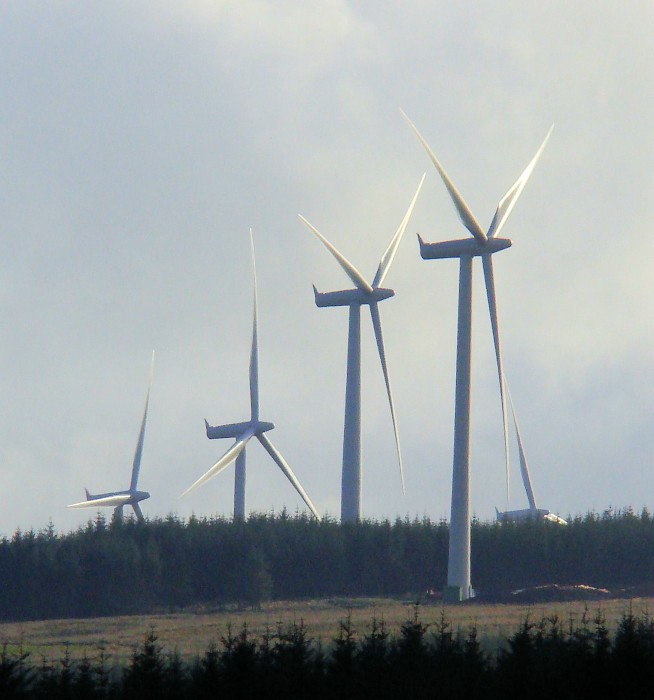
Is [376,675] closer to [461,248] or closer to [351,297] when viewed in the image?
[461,248]

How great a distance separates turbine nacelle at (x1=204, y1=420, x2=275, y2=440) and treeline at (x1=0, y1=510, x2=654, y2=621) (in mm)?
7747

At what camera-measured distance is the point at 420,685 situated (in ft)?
167

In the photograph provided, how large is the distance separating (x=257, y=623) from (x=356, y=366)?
27542 millimetres

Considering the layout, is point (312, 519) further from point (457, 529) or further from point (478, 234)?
point (478, 234)

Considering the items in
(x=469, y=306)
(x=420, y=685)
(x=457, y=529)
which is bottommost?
(x=420, y=685)

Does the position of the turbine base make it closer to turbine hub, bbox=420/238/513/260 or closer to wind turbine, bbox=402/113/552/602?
wind turbine, bbox=402/113/552/602

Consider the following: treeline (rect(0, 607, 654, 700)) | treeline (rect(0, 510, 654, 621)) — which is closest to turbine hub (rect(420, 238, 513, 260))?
treeline (rect(0, 510, 654, 621))

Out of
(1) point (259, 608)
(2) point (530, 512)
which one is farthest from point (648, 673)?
(2) point (530, 512)

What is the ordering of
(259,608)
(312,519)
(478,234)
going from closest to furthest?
1. (478,234)
2. (259,608)
3. (312,519)

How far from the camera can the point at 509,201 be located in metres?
99.9

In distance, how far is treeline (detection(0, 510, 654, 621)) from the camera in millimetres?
119500

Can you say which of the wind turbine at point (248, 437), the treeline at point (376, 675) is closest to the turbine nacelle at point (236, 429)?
the wind turbine at point (248, 437)

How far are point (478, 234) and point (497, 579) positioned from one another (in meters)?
39.3

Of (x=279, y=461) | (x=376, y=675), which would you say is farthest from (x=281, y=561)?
(x=376, y=675)
